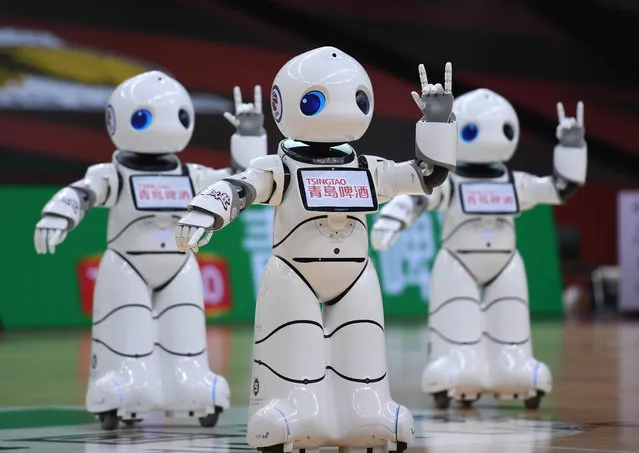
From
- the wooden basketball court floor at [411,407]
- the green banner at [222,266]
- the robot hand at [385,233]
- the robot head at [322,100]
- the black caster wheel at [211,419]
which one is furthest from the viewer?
the green banner at [222,266]

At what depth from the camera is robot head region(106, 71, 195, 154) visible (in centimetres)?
768

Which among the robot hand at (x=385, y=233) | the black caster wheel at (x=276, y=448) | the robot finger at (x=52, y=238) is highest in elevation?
the robot hand at (x=385, y=233)

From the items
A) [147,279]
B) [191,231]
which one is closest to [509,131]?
[147,279]

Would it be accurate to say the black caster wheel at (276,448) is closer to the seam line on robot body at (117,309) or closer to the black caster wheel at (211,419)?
the black caster wheel at (211,419)

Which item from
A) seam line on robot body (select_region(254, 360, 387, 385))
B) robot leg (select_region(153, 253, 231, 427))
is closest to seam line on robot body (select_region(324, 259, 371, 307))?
seam line on robot body (select_region(254, 360, 387, 385))

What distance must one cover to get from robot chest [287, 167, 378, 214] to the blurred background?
9543 mm

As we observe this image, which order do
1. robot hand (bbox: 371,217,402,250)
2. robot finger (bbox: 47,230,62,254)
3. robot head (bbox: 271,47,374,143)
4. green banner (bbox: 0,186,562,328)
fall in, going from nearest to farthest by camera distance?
robot head (bbox: 271,47,374,143), robot finger (bbox: 47,230,62,254), robot hand (bbox: 371,217,402,250), green banner (bbox: 0,186,562,328)

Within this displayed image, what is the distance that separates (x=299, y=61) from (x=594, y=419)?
9.79 ft

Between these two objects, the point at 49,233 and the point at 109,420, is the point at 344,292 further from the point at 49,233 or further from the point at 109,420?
the point at 109,420

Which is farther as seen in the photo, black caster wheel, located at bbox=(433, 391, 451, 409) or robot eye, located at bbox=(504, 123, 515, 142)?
robot eye, located at bbox=(504, 123, 515, 142)

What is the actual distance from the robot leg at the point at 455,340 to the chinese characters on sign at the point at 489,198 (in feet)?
1.19

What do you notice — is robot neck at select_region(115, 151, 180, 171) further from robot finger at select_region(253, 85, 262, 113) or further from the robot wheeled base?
the robot wheeled base

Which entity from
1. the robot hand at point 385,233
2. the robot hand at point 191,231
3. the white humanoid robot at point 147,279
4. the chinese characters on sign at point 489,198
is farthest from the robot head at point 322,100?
the chinese characters on sign at point 489,198

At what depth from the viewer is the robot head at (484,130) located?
8562 mm
